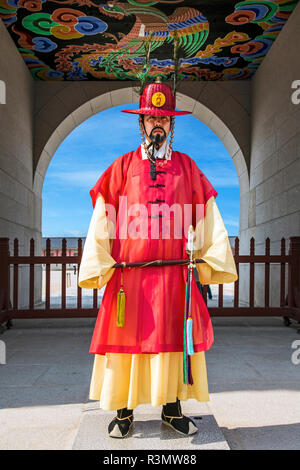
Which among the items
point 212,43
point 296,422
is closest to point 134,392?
point 296,422

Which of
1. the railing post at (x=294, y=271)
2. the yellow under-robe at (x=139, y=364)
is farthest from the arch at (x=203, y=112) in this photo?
the yellow under-robe at (x=139, y=364)

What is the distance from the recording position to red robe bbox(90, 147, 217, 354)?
2.29m

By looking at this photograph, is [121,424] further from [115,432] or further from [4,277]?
[4,277]

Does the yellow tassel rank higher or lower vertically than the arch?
lower

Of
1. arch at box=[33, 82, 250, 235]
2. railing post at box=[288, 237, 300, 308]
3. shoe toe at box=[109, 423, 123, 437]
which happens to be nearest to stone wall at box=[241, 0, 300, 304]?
arch at box=[33, 82, 250, 235]

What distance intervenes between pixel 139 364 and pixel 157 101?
1.47 m

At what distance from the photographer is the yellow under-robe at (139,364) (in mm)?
2270

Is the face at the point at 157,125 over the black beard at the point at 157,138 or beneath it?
over

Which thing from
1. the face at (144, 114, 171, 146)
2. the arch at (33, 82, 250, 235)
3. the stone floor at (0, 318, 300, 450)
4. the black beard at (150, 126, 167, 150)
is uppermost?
the arch at (33, 82, 250, 235)

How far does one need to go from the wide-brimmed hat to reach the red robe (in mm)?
254

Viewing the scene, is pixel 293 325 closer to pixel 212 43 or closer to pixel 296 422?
pixel 296 422

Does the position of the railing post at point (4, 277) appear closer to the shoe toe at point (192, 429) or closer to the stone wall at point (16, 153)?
the stone wall at point (16, 153)

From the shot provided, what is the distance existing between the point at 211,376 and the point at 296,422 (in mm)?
1058

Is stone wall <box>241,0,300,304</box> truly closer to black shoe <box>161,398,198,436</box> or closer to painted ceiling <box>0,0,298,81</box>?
painted ceiling <box>0,0,298,81</box>
